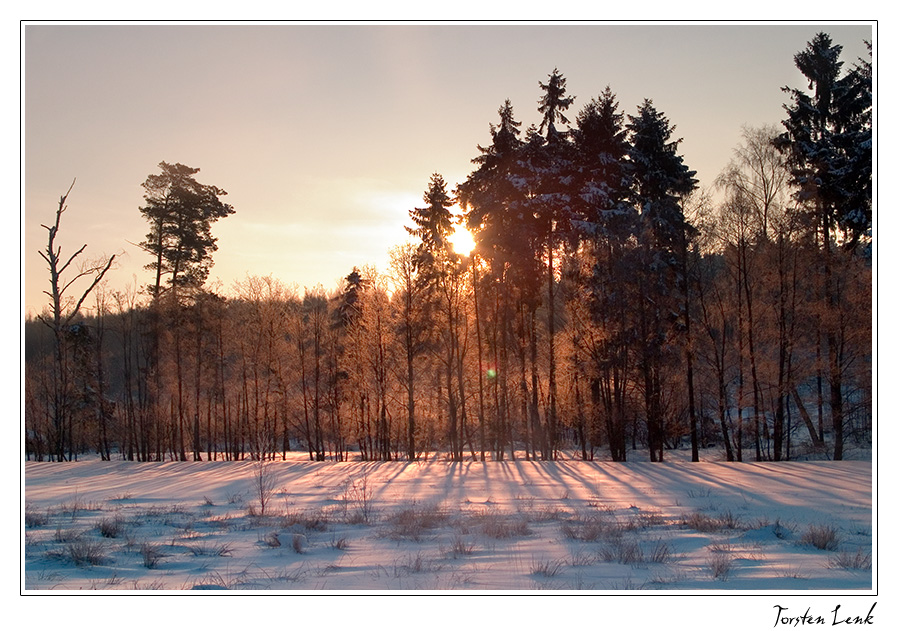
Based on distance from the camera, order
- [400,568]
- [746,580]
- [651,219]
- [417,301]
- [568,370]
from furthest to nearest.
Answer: [417,301] < [568,370] < [651,219] < [400,568] < [746,580]

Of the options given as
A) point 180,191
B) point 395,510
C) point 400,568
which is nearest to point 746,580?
point 400,568

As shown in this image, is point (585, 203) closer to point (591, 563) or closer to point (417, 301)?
point (417, 301)

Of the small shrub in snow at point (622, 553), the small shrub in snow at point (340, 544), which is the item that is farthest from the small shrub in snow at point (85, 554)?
the small shrub in snow at point (622, 553)

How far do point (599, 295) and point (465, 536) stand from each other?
19192mm

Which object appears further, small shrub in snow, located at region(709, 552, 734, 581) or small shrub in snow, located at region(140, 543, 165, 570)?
small shrub in snow, located at region(140, 543, 165, 570)

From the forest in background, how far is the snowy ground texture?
1011 cm

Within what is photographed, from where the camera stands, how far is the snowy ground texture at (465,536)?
24.2ft

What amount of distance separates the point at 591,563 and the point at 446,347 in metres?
26.7

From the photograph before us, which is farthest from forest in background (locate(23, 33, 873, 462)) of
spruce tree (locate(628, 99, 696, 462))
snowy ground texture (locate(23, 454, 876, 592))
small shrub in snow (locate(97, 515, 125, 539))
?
small shrub in snow (locate(97, 515, 125, 539))

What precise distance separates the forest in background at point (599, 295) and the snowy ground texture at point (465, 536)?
1011 centimetres

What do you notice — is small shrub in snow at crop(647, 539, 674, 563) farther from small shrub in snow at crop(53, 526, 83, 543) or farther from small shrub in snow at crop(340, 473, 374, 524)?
small shrub in snow at crop(53, 526, 83, 543)

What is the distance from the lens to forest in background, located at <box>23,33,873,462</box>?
26578mm

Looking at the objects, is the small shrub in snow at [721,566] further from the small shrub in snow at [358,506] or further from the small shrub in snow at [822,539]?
the small shrub in snow at [358,506]

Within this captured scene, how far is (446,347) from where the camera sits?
34688 millimetres
